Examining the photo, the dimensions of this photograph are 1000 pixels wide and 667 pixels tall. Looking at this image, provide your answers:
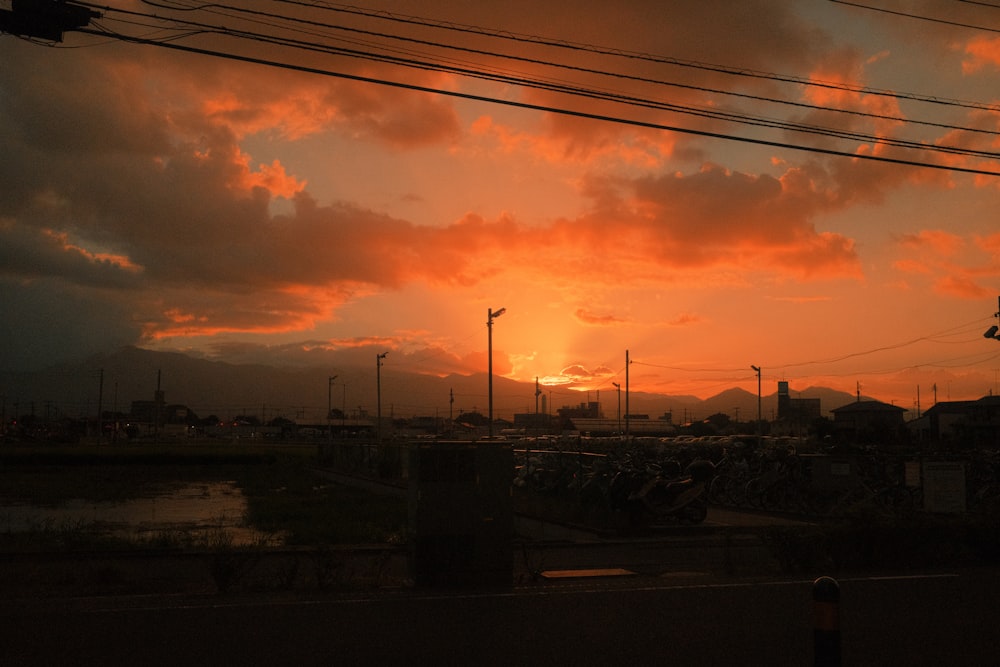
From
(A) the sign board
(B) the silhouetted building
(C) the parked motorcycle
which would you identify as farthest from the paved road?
(B) the silhouetted building

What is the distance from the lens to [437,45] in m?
14.5

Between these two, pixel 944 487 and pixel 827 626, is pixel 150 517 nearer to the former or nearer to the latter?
pixel 944 487

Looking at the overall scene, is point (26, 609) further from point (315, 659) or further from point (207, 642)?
point (315, 659)

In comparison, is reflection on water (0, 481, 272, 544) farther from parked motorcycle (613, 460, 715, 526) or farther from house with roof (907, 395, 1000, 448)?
house with roof (907, 395, 1000, 448)

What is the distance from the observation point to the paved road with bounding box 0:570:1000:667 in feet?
26.5

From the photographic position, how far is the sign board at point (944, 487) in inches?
820

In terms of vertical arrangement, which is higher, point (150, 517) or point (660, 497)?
point (660, 497)

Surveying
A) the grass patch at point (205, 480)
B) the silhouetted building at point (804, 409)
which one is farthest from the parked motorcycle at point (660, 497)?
the silhouetted building at point (804, 409)

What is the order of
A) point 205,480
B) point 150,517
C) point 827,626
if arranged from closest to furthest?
point 827,626 < point 150,517 < point 205,480

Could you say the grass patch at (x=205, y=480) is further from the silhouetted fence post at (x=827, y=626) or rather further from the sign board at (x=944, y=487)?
the sign board at (x=944, y=487)

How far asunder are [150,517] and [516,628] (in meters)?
20.3

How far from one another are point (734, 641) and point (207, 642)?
5.33 m

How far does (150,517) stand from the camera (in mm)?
26266

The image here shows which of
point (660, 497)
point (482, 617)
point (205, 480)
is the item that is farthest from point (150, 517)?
point (205, 480)
